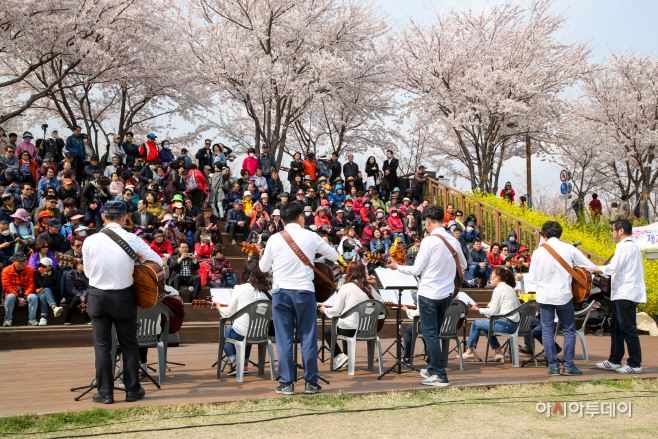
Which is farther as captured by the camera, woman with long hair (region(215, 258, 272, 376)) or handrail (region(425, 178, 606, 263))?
handrail (region(425, 178, 606, 263))

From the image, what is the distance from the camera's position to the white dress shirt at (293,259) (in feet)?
18.6

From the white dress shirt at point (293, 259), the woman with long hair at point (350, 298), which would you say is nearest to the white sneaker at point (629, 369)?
the woman with long hair at point (350, 298)

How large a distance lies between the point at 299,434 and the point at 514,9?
78.8ft

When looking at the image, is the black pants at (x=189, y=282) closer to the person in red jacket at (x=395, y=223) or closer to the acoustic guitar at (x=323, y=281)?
the acoustic guitar at (x=323, y=281)

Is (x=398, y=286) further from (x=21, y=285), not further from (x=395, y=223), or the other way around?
(x=395, y=223)

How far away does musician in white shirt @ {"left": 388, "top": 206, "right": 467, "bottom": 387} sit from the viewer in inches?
237

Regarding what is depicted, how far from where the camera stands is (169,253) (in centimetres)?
1205

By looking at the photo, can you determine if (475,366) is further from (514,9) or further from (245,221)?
(514,9)

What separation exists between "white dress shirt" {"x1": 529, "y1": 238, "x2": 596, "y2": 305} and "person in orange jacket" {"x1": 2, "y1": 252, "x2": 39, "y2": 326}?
26.0ft

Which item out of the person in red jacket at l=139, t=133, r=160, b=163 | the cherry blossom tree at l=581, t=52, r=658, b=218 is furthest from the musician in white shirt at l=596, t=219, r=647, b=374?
the cherry blossom tree at l=581, t=52, r=658, b=218

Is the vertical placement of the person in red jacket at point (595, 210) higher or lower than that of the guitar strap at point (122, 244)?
higher

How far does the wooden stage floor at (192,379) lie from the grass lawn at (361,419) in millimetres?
282

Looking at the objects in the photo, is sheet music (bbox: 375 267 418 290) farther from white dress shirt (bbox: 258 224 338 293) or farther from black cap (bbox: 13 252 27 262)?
black cap (bbox: 13 252 27 262)

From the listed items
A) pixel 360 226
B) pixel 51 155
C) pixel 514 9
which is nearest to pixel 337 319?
pixel 360 226
